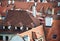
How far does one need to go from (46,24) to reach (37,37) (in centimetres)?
321

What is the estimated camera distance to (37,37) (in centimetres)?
2588

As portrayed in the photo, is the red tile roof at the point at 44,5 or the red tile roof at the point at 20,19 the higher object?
the red tile roof at the point at 20,19

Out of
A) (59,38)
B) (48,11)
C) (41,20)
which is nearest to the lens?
(59,38)

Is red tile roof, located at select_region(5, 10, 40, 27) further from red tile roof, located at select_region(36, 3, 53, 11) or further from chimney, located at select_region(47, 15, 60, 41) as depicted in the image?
red tile roof, located at select_region(36, 3, 53, 11)

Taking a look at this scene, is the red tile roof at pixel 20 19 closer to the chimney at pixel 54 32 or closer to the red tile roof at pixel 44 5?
the chimney at pixel 54 32

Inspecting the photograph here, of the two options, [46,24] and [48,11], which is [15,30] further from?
[48,11]

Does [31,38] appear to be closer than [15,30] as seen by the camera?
Yes

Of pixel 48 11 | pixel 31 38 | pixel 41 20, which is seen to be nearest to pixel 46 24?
pixel 41 20

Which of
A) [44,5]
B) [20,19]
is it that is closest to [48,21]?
[20,19]

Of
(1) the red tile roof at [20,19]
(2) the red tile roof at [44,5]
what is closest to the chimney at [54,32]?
(1) the red tile roof at [20,19]

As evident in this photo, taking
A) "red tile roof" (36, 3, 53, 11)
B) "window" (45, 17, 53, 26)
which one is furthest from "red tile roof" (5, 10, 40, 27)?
"red tile roof" (36, 3, 53, 11)

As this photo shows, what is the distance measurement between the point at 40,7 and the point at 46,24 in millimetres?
11359

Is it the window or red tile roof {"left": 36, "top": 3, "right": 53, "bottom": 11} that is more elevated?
the window

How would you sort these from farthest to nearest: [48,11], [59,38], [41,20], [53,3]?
[53,3] → [48,11] → [41,20] → [59,38]
